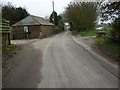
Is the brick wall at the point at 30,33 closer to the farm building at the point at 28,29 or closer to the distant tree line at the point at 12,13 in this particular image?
the farm building at the point at 28,29

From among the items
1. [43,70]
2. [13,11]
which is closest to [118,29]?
[43,70]

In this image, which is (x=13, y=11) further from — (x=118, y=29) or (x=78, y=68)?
(x=78, y=68)

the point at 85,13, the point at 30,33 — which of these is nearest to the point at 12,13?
the point at 30,33

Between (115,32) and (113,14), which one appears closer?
(113,14)

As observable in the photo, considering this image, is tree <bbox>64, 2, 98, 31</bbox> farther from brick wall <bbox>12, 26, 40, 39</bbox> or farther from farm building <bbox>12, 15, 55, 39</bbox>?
brick wall <bbox>12, 26, 40, 39</bbox>

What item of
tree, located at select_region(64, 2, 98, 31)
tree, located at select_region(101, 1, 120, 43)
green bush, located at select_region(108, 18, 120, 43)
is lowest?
green bush, located at select_region(108, 18, 120, 43)

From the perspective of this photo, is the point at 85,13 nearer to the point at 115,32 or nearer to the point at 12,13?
the point at 115,32

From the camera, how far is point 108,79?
15.9 ft

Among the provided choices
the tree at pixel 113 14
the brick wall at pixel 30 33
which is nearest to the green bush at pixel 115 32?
the tree at pixel 113 14

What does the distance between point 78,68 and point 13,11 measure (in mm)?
34750

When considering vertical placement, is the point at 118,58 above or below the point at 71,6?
below

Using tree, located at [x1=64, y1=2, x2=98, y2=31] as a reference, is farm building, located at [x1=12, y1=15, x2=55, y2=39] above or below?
below

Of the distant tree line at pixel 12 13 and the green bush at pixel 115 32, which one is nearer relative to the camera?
the green bush at pixel 115 32

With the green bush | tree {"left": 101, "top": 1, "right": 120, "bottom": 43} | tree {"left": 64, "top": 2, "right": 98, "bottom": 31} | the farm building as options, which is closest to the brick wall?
the farm building
